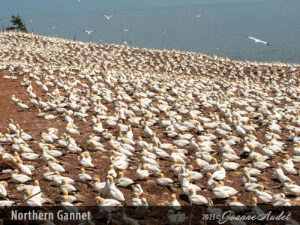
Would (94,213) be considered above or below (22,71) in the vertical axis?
below

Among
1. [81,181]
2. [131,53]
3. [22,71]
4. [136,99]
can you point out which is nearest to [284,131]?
[136,99]

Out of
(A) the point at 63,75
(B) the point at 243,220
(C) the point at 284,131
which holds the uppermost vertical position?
(A) the point at 63,75

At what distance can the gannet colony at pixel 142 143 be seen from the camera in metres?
9.27

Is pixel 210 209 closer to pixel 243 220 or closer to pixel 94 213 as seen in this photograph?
pixel 243 220

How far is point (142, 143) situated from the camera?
12.6 m

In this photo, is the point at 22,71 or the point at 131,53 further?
the point at 131,53

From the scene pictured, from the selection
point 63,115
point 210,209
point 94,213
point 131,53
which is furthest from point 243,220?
point 131,53

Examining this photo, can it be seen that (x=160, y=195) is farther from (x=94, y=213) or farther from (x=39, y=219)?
(x=39, y=219)

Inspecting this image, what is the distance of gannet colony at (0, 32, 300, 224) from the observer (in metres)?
9.27

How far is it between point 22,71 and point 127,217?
20541 mm

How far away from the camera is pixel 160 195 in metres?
9.62

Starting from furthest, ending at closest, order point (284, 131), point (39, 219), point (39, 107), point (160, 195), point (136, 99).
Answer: point (136, 99)
point (39, 107)
point (284, 131)
point (160, 195)
point (39, 219)

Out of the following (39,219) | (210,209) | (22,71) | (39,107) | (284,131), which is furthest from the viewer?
(22,71)

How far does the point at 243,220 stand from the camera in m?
8.27
